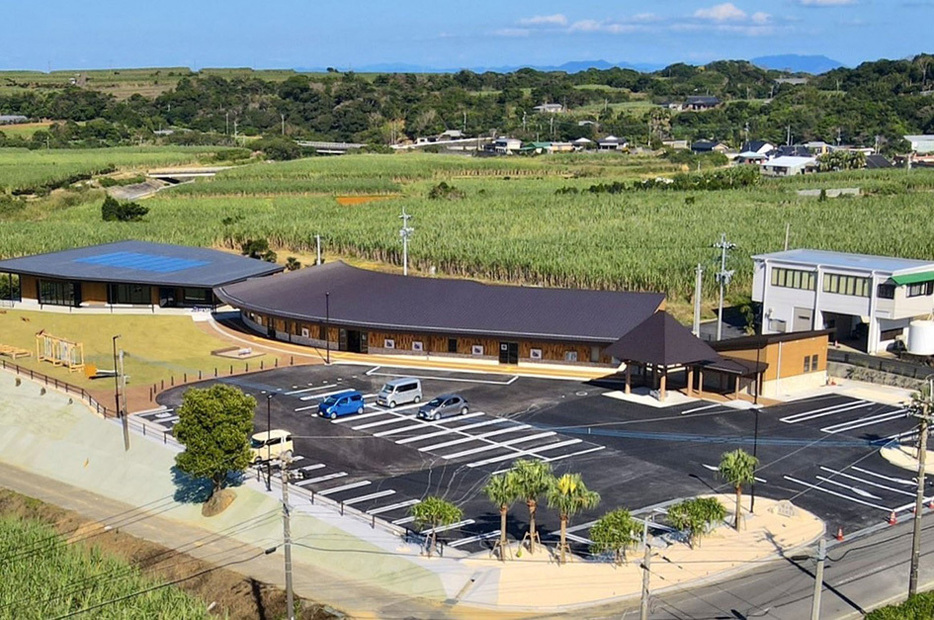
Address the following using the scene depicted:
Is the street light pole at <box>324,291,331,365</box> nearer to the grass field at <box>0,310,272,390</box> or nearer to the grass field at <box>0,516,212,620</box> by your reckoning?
the grass field at <box>0,310,272,390</box>

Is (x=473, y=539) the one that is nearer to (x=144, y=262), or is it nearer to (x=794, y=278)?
(x=794, y=278)

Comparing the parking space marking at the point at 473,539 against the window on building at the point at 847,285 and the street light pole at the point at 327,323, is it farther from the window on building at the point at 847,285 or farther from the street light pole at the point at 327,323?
the window on building at the point at 847,285

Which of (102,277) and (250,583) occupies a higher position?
(102,277)

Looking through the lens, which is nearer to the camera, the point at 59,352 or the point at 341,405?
the point at 341,405

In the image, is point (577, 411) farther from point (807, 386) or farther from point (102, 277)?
point (102, 277)

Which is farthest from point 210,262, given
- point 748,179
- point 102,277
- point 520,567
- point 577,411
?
point 748,179

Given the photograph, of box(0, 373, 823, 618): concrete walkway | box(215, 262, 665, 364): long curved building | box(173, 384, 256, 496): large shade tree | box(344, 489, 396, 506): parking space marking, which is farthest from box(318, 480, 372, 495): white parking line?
box(215, 262, 665, 364): long curved building

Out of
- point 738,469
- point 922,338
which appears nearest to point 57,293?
point 738,469
